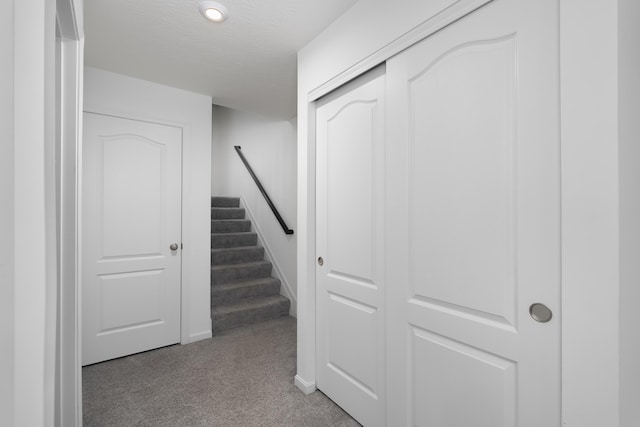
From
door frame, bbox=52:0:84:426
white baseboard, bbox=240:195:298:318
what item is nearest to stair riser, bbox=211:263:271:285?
white baseboard, bbox=240:195:298:318

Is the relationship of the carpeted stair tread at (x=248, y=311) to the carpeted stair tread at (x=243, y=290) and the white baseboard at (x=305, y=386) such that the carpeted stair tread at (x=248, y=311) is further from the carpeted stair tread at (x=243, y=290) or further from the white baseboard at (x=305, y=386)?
the white baseboard at (x=305, y=386)

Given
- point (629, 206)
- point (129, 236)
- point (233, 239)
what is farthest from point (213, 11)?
point (233, 239)

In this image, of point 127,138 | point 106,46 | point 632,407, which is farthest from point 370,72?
point 127,138

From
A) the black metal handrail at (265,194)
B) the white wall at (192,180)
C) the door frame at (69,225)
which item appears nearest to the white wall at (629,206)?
the door frame at (69,225)

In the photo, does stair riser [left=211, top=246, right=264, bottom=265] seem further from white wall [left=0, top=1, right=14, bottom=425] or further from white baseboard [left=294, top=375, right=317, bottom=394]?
white wall [left=0, top=1, right=14, bottom=425]

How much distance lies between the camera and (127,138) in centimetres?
261

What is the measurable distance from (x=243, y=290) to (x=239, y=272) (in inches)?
10.5

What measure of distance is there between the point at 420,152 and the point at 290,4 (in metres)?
1.10

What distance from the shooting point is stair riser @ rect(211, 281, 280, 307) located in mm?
3373

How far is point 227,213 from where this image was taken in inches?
177

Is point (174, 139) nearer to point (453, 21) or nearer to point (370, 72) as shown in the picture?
point (370, 72)

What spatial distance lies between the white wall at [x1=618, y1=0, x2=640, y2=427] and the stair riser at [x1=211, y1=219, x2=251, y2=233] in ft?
13.1

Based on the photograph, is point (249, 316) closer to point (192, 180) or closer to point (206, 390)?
point (206, 390)

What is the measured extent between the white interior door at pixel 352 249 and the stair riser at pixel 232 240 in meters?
2.28
